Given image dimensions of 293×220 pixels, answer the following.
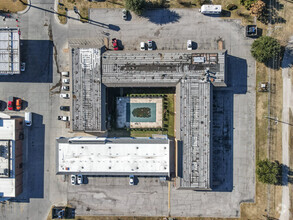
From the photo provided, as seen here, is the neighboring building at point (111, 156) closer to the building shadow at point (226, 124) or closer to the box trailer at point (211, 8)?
the building shadow at point (226, 124)

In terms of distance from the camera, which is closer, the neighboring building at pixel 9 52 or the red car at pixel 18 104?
the neighboring building at pixel 9 52

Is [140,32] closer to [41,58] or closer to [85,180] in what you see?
[41,58]

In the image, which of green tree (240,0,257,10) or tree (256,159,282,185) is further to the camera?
green tree (240,0,257,10)

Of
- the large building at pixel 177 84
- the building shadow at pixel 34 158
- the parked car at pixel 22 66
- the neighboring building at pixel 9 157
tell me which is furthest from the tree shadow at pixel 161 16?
the neighboring building at pixel 9 157

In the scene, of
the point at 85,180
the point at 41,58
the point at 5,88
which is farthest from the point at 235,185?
the point at 5,88

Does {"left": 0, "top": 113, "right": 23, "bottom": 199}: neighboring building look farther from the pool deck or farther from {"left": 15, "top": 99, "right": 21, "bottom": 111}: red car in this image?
the pool deck

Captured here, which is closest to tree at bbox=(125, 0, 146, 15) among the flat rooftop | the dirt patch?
the flat rooftop
